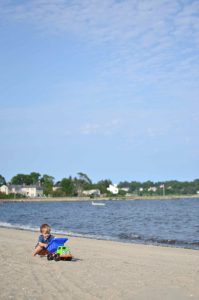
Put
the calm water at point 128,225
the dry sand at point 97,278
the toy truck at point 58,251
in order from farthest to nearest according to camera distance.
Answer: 1. the calm water at point 128,225
2. the toy truck at point 58,251
3. the dry sand at point 97,278

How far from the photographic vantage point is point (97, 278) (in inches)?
415

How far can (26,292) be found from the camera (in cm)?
871

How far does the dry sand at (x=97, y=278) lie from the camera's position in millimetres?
8781

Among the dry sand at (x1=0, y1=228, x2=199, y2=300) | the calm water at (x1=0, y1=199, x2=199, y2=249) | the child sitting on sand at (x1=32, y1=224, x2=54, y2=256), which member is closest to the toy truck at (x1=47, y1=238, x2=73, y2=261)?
the dry sand at (x1=0, y1=228, x2=199, y2=300)

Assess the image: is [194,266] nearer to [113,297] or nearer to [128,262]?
[128,262]

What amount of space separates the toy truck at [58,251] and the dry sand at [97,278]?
274 millimetres

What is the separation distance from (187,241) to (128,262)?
499 inches

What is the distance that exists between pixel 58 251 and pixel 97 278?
130 inches

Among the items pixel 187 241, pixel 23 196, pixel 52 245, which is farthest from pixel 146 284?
pixel 23 196

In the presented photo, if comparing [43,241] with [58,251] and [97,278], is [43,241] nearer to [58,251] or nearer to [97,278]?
[58,251]

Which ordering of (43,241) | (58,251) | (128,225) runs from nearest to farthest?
(58,251), (43,241), (128,225)

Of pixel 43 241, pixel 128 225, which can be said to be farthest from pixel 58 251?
pixel 128 225

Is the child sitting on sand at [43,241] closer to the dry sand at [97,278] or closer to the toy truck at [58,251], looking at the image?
the dry sand at [97,278]

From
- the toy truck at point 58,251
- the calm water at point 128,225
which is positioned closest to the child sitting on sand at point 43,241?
the toy truck at point 58,251
